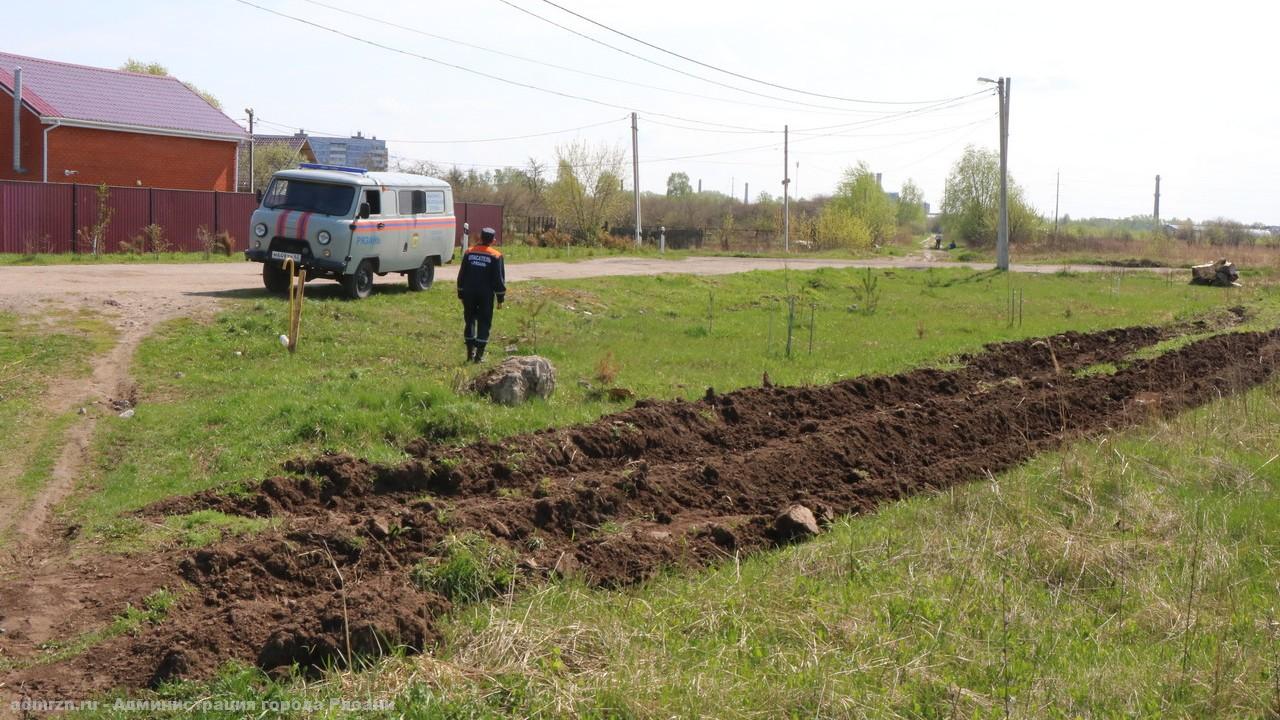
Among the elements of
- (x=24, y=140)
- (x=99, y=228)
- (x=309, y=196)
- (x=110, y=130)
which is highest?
(x=110, y=130)

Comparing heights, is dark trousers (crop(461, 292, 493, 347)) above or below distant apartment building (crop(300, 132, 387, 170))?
below

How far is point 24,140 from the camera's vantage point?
1385 inches

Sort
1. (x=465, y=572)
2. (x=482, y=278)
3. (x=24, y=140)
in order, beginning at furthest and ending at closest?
(x=24, y=140) → (x=482, y=278) → (x=465, y=572)

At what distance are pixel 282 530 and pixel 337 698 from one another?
2.90 metres

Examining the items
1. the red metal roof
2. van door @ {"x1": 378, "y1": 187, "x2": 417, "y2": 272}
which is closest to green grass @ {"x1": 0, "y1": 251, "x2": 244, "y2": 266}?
van door @ {"x1": 378, "y1": 187, "x2": 417, "y2": 272}

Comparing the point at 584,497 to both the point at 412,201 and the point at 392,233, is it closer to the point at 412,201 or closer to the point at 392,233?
the point at 392,233

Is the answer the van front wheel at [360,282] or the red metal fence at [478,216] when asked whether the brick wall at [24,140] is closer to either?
the red metal fence at [478,216]

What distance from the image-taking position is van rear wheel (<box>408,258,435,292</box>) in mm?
21500

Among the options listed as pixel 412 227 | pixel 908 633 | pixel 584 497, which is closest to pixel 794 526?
pixel 584 497

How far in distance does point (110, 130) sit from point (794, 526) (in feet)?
115

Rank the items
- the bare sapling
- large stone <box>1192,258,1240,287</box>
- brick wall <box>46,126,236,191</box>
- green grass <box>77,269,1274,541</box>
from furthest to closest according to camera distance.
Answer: large stone <box>1192,258,1240,287</box> → brick wall <box>46,126,236,191</box> → the bare sapling → green grass <box>77,269,1274,541</box>

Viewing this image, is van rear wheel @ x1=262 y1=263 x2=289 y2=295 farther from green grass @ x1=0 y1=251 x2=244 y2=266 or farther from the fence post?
the fence post

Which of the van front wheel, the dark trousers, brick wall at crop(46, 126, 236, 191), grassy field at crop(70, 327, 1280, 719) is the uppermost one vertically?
brick wall at crop(46, 126, 236, 191)

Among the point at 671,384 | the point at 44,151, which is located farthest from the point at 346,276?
the point at 44,151
